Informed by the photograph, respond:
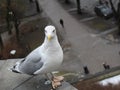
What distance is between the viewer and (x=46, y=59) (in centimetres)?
864

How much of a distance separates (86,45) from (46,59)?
2664cm

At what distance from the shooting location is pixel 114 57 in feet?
106

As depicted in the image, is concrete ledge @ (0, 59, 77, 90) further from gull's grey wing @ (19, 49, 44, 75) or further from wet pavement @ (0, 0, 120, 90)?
wet pavement @ (0, 0, 120, 90)

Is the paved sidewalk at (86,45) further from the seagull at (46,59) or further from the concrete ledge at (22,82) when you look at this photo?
the seagull at (46,59)

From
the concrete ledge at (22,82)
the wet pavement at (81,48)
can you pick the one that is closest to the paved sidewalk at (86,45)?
the wet pavement at (81,48)

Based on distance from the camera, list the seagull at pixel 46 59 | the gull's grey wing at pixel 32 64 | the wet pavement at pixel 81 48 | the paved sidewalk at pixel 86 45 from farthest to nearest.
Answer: the paved sidewalk at pixel 86 45 < the wet pavement at pixel 81 48 < the gull's grey wing at pixel 32 64 < the seagull at pixel 46 59

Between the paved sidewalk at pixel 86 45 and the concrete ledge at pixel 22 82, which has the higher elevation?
the concrete ledge at pixel 22 82

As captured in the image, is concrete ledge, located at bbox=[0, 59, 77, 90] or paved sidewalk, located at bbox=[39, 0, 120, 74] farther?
paved sidewalk, located at bbox=[39, 0, 120, 74]

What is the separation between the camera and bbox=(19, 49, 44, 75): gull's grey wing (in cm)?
885

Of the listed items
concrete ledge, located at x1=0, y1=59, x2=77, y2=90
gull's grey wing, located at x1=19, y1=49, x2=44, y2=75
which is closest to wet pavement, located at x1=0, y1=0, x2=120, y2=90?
concrete ledge, located at x1=0, y1=59, x2=77, y2=90

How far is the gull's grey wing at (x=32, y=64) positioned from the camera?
885 centimetres

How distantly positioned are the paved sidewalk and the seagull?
2116 cm

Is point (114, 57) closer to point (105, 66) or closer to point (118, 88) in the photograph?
point (105, 66)

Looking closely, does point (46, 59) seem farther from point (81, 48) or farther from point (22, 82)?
point (81, 48)
